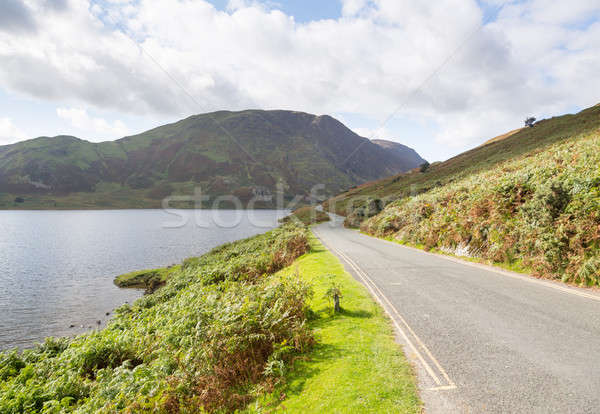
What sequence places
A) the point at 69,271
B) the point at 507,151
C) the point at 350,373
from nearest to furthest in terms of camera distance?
1. the point at 350,373
2. the point at 69,271
3. the point at 507,151

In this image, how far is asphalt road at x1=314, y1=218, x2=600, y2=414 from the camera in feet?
15.8

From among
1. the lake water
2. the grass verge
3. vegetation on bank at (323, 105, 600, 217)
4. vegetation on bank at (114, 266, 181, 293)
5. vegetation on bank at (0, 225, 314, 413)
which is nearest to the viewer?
the grass verge

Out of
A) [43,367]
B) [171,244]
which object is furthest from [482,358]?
[171,244]

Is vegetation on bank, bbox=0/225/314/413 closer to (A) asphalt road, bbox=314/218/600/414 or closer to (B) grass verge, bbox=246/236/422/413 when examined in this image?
(B) grass verge, bbox=246/236/422/413

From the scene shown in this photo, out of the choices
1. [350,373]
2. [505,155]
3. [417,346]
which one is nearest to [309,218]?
[505,155]

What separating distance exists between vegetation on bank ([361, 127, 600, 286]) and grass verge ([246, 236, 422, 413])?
8708 millimetres

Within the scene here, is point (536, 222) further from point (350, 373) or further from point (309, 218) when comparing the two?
point (309, 218)

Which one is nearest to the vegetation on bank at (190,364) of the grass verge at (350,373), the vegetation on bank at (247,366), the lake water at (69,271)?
the vegetation on bank at (247,366)

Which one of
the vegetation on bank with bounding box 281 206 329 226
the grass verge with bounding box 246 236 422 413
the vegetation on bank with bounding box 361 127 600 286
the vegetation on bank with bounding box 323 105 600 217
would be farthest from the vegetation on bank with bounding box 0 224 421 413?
the vegetation on bank with bounding box 281 206 329 226

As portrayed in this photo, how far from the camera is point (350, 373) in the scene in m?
5.83

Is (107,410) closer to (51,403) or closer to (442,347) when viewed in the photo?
(51,403)

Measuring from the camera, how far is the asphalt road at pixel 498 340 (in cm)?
483

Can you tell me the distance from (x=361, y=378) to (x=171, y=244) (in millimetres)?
56502

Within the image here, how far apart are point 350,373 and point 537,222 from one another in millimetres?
13095
